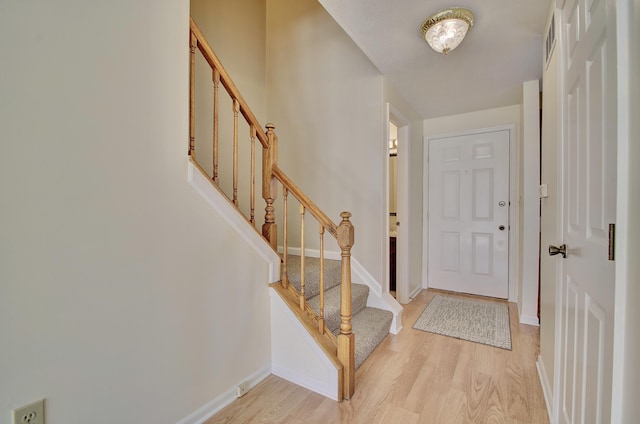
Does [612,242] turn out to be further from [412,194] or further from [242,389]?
[412,194]

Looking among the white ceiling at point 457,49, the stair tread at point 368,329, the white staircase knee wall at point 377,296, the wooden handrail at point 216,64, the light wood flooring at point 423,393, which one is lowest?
the light wood flooring at point 423,393

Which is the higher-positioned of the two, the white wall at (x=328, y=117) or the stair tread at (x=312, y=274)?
the white wall at (x=328, y=117)

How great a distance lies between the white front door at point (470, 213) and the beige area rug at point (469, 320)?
0.33 metres

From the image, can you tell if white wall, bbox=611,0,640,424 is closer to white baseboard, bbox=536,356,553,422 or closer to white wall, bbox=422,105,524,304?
white baseboard, bbox=536,356,553,422

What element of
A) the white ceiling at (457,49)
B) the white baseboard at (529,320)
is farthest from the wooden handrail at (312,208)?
the white baseboard at (529,320)

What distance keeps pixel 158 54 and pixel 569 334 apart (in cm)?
214

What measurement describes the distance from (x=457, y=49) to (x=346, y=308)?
6.73ft

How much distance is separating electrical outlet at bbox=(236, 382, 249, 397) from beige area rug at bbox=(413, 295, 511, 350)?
5.20ft

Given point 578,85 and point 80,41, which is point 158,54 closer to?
point 80,41

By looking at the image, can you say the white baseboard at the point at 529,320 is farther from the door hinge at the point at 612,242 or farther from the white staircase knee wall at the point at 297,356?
the door hinge at the point at 612,242

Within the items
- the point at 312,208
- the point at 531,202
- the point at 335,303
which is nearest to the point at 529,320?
the point at 531,202

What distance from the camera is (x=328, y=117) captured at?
2.86 m

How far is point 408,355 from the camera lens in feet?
6.93

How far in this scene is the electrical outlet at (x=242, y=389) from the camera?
1.62 meters
